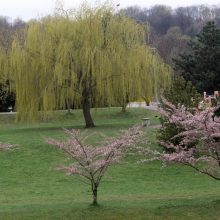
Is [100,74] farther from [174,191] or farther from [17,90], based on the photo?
[174,191]

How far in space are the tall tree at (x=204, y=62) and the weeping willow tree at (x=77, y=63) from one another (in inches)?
414

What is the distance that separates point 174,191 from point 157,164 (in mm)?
3859

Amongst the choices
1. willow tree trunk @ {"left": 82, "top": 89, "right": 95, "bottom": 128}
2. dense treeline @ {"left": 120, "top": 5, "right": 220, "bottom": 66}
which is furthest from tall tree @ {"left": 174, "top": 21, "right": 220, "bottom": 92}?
dense treeline @ {"left": 120, "top": 5, "right": 220, "bottom": 66}

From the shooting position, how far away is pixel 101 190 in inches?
555

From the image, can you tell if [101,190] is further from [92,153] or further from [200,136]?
[200,136]

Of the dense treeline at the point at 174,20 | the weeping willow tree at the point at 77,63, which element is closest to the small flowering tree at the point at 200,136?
the weeping willow tree at the point at 77,63

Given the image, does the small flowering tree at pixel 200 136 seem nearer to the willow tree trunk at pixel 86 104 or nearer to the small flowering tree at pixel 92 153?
the small flowering tree at pixel 92 153

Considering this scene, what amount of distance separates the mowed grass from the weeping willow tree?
1.97m

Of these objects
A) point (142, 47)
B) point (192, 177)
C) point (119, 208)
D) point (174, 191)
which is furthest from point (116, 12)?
point (119, 208)

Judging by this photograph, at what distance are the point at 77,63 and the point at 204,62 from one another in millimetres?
14042

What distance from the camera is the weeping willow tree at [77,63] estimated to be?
24.4 meters

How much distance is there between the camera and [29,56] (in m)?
24.9

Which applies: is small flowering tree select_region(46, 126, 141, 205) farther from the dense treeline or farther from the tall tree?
the dense treeline

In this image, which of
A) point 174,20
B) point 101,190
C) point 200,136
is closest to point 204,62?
point 101,190
